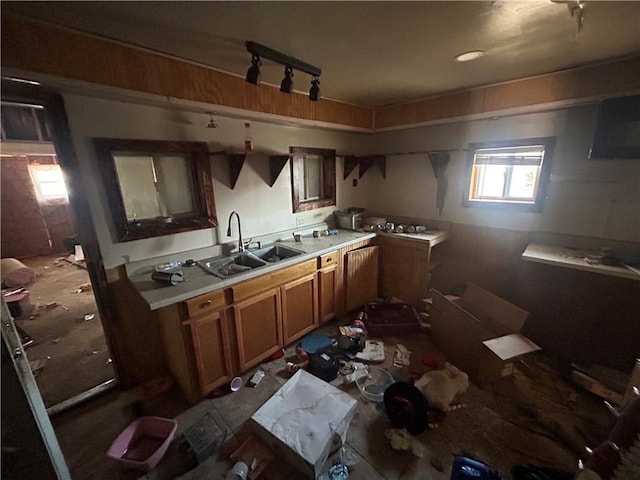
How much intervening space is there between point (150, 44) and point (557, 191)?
323 cm

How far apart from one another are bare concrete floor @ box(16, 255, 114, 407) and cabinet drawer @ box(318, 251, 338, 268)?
1.96 m

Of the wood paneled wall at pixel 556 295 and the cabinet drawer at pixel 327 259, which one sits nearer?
the wood paneled wall at pixel 556 295

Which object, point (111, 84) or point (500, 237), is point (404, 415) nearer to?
point (500, 237)

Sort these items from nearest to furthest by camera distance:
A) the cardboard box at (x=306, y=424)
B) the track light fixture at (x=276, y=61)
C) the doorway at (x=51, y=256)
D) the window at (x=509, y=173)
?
the cardboard box at (x=306, y=424), the track light fixture at (x=276, y=61), the doorway at (x=51, y=256), the window at (x=509, y=173)

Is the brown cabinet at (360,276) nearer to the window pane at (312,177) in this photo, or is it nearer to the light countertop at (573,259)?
the window pane at (312,177)

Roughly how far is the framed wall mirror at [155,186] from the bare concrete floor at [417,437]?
4.17 feet

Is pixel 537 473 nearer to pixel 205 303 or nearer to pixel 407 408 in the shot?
pixel 407 408

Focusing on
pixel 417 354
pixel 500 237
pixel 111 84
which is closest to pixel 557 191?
pixel 500 237


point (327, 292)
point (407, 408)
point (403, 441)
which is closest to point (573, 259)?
point (407, 408)

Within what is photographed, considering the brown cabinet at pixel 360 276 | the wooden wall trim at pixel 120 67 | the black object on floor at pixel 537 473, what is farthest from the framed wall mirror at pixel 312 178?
the black object on floor at pixel 537 473

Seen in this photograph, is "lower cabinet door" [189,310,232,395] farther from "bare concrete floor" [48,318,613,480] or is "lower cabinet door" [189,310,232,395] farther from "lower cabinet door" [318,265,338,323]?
Result: "lower cabinet door" [318,265,338,323]

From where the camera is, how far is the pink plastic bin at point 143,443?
1442 mm

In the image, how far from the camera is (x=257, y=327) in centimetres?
210

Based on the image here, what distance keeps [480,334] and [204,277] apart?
208 cm
